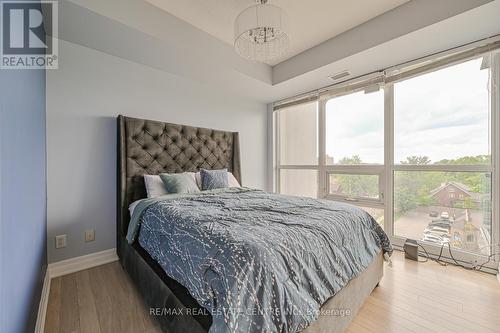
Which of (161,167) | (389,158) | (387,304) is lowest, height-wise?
(387,304)

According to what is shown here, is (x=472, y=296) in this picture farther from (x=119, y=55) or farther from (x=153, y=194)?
(x=119, y=55)

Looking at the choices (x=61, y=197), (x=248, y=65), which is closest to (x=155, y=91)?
(x=248, y=65)

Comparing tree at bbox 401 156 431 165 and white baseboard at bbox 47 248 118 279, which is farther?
tree at bbox 401 156 431 165

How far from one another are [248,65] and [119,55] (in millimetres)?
1455

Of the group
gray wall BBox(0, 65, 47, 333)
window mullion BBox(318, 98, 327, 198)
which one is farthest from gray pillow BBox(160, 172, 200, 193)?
window mullion BBox(318, 98, 327, 198)

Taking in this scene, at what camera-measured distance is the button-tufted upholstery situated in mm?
2164

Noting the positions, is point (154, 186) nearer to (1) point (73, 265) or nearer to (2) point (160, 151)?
(2) point (160, 151)

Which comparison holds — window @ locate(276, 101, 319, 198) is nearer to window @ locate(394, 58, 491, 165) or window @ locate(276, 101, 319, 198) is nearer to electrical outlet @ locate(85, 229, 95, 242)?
window @ locate(394, 58, 491, 165)

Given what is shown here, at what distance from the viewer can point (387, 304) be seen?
1521 mm

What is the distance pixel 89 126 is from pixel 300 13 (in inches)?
91.4

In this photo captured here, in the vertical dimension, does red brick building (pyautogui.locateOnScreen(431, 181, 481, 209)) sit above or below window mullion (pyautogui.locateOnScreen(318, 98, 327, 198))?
below

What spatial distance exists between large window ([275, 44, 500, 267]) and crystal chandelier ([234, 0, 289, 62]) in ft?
5.09

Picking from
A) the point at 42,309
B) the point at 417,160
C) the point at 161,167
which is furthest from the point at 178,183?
the point at 417,160

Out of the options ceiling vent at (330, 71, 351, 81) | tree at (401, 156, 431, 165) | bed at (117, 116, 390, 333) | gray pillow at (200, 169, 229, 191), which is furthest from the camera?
ceiling vent at (330, 71, 351, 81)
